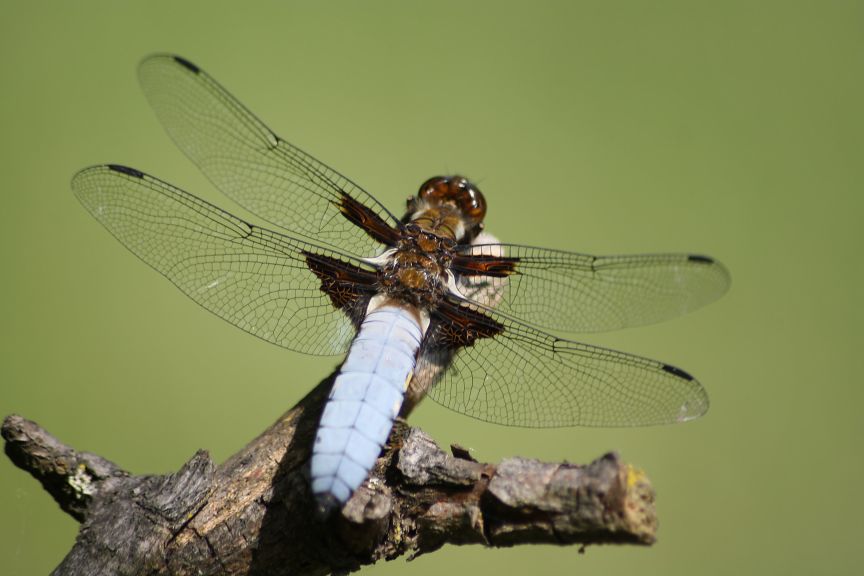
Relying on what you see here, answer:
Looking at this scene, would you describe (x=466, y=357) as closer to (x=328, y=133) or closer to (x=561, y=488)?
(x=561, y=488)

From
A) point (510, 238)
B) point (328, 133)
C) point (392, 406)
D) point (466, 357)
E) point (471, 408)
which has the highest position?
point (328, 133)

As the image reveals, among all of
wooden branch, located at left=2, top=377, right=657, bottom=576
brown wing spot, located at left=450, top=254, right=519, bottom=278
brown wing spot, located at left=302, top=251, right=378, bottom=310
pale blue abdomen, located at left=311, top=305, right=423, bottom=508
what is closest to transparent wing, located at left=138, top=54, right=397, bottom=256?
brown wing spot, located at left=302, top=251, right=378, bottom=310

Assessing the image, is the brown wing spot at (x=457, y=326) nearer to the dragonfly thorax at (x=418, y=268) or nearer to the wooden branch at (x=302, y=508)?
the dragonfly thorax at (x=418, y=268)

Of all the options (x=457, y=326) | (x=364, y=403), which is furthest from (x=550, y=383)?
(x=364, y=403)

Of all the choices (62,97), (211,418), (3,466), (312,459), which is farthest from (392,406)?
(62,97)

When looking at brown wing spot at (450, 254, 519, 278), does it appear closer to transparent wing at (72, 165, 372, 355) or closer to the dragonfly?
the dragonfly
